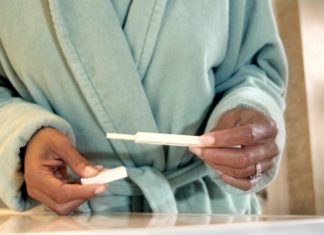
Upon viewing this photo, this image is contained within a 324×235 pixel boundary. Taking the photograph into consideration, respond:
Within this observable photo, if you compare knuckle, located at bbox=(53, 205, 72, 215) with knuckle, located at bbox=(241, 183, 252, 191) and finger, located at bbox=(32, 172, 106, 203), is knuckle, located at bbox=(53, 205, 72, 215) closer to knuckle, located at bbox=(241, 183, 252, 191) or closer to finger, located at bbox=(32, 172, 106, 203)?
finger, located at bbox=(32, 172, 106, 203)

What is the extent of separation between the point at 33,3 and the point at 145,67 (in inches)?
6.0

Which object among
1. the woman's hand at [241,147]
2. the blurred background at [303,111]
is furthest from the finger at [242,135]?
the blurred background at [303,111]

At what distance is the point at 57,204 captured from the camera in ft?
1.42

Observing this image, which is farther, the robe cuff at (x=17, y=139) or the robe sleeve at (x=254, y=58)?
the robe sleeve at (x=254, y=58)

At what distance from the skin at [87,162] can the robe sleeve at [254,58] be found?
68mm

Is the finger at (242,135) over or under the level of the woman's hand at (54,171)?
over

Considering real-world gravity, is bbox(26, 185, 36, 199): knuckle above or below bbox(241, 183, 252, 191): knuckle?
below

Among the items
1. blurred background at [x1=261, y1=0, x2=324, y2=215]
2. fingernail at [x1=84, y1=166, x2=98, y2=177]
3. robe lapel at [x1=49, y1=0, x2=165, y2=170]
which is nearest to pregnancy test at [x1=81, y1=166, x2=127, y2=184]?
fingernail at [x1=84, y1=166, x2=98, y2=177]

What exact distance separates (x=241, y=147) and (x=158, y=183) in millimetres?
116

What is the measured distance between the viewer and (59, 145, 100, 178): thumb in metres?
0.42

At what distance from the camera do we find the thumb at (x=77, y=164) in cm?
42

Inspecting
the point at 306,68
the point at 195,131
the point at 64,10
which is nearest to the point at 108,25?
the point at 64,10

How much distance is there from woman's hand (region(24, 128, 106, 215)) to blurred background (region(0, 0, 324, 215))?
89 centimetres

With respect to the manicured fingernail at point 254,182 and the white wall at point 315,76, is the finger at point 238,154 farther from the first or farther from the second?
the white wall at point 315,76
